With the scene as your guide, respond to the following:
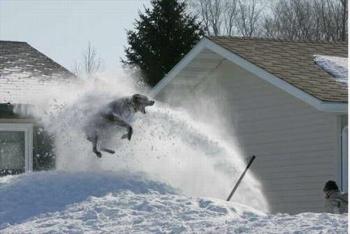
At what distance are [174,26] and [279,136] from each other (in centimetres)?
1844

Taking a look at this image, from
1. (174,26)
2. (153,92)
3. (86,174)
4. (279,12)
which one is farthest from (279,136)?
(279,12)

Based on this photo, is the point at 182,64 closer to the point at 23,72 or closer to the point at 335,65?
the point at 335,65

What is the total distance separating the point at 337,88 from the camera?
1711 centimetres

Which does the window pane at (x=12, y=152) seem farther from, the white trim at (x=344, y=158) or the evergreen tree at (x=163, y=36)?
the evergreen tree at (x=163, y=36)

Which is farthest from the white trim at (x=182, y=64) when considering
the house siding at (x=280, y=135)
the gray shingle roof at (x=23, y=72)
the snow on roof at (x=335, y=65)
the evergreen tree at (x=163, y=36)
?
the evergreen tree at (x=163, y=36)

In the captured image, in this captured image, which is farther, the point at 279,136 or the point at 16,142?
the point at 16,142

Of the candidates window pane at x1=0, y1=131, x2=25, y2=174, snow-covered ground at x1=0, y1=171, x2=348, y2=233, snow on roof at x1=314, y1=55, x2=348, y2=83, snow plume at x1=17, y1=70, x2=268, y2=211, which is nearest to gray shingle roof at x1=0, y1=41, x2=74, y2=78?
window pane at x1=0, y1=131, x2=25, y2=174

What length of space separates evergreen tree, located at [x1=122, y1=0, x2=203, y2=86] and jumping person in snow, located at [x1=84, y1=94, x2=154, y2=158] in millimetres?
20918

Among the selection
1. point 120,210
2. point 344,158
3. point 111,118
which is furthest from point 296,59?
point 120,210

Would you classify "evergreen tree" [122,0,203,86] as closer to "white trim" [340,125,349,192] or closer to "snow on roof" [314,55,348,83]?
"snow on roof" [314,55,348,83]

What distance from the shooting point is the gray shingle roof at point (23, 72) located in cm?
2270

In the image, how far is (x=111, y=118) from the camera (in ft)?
46.5

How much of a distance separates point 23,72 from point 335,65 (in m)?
8.74

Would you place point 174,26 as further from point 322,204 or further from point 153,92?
point 322,204
